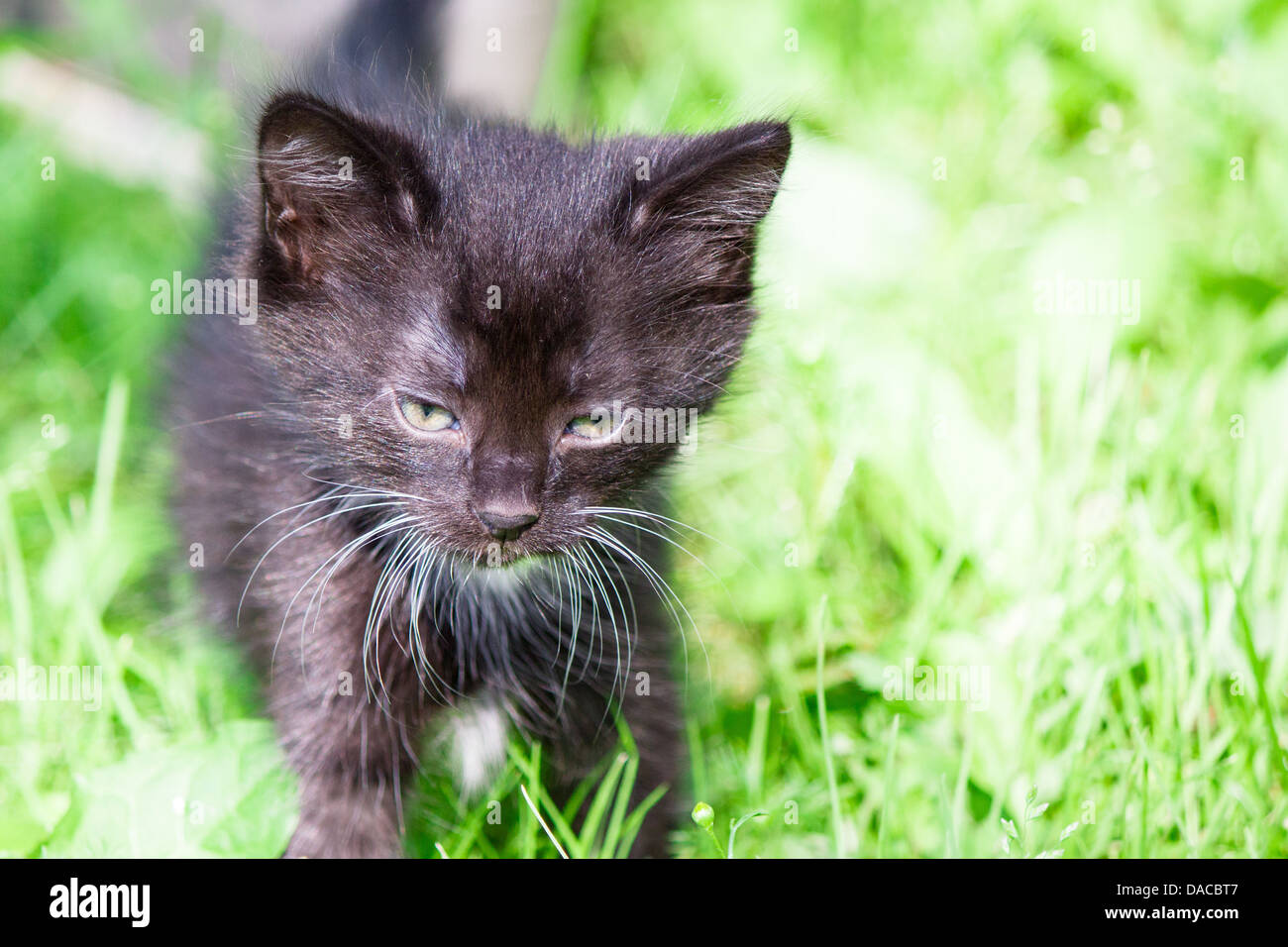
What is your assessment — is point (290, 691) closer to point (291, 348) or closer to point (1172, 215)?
point (291, 348)

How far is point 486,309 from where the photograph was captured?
1.86m

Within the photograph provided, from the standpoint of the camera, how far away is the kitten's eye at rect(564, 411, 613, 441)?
194cm

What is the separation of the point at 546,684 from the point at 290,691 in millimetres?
476

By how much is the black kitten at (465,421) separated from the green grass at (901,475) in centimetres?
15

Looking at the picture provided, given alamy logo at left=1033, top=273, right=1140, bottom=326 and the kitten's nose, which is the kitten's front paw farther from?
alamy logo at left=1033, top=273, right=1140, bottom=326

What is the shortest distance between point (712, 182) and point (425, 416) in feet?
2.02

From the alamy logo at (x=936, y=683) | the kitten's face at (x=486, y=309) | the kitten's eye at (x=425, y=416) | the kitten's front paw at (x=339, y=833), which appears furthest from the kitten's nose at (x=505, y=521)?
the alamy logo at (x=936, y=683)

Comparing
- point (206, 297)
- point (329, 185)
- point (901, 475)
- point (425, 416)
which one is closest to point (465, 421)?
point (425, 416)

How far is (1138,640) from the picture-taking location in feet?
7.69

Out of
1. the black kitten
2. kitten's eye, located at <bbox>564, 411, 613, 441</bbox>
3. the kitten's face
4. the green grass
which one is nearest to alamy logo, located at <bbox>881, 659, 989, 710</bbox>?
the green grass

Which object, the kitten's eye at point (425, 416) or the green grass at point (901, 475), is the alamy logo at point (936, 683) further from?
the kitten's eye at point (425, 416)

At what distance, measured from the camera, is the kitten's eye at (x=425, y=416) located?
191 centimetres
